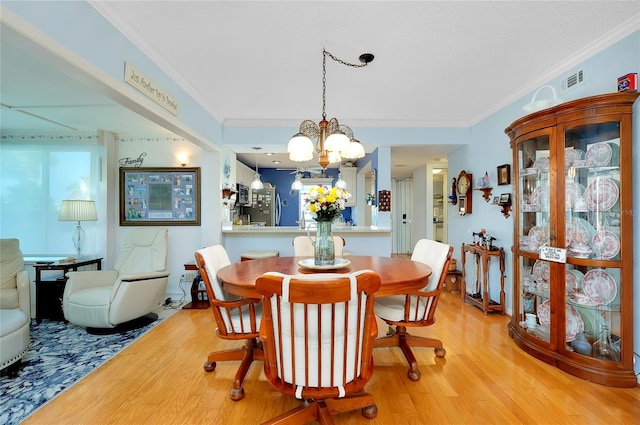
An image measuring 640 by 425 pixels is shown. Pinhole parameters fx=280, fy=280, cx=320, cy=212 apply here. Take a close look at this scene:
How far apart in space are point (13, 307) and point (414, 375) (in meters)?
3.43

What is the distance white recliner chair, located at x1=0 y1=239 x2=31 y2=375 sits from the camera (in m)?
1.92

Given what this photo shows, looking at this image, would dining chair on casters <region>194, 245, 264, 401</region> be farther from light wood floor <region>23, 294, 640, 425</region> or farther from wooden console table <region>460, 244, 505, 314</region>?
wooden console table <region>460, 244, 505, 314</region>

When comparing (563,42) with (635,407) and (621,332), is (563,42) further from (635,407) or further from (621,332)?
(635,407)

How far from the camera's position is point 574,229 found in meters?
2.06

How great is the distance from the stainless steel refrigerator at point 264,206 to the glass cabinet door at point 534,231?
5141 mm

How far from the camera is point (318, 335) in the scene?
119 centimetres

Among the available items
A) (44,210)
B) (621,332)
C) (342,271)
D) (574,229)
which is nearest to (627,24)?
(574,229)

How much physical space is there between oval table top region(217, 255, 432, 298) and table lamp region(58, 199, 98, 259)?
2.47 meters

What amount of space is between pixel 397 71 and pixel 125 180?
375 cm

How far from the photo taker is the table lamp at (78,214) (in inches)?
128

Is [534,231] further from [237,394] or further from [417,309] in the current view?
[237,394]

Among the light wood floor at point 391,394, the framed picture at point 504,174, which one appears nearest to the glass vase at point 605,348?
the light wood floor at point 391,394

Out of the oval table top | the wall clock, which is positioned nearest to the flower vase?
the oval table top

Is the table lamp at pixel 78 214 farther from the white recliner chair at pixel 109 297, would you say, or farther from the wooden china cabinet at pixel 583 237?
the wooden china cabinet at pixel 583 237
